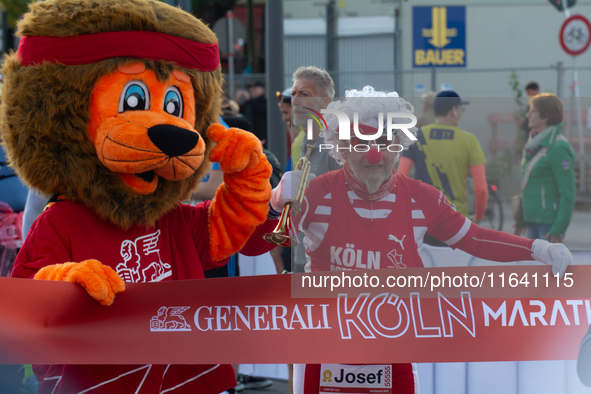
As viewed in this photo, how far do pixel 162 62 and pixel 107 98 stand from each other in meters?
0.23

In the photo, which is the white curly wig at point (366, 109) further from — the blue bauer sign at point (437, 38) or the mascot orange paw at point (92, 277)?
the blue bauer sign at point (437, 38)

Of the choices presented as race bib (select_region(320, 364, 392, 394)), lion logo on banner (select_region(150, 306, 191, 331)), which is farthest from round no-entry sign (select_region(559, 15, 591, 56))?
lion logo on banner (select_region(150, 306, 191, 331))

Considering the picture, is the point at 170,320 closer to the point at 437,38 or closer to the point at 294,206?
the point at 294,206

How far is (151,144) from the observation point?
6.99 ft

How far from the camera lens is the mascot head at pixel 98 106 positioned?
214cm

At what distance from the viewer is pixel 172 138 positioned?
2.14m

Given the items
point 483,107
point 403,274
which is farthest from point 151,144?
point 483,107

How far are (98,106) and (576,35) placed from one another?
8749 millimetres

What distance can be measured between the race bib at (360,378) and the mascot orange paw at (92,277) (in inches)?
34.2

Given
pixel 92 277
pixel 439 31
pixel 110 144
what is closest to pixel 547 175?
pixel 110 144

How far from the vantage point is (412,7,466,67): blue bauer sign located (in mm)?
12367

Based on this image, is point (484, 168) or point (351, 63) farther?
point (351, 63)

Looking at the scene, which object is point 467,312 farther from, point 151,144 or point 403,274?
point 151,144

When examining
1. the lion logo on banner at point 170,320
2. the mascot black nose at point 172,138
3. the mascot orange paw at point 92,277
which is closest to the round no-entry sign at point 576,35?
the mascot black nose at point 172,138
